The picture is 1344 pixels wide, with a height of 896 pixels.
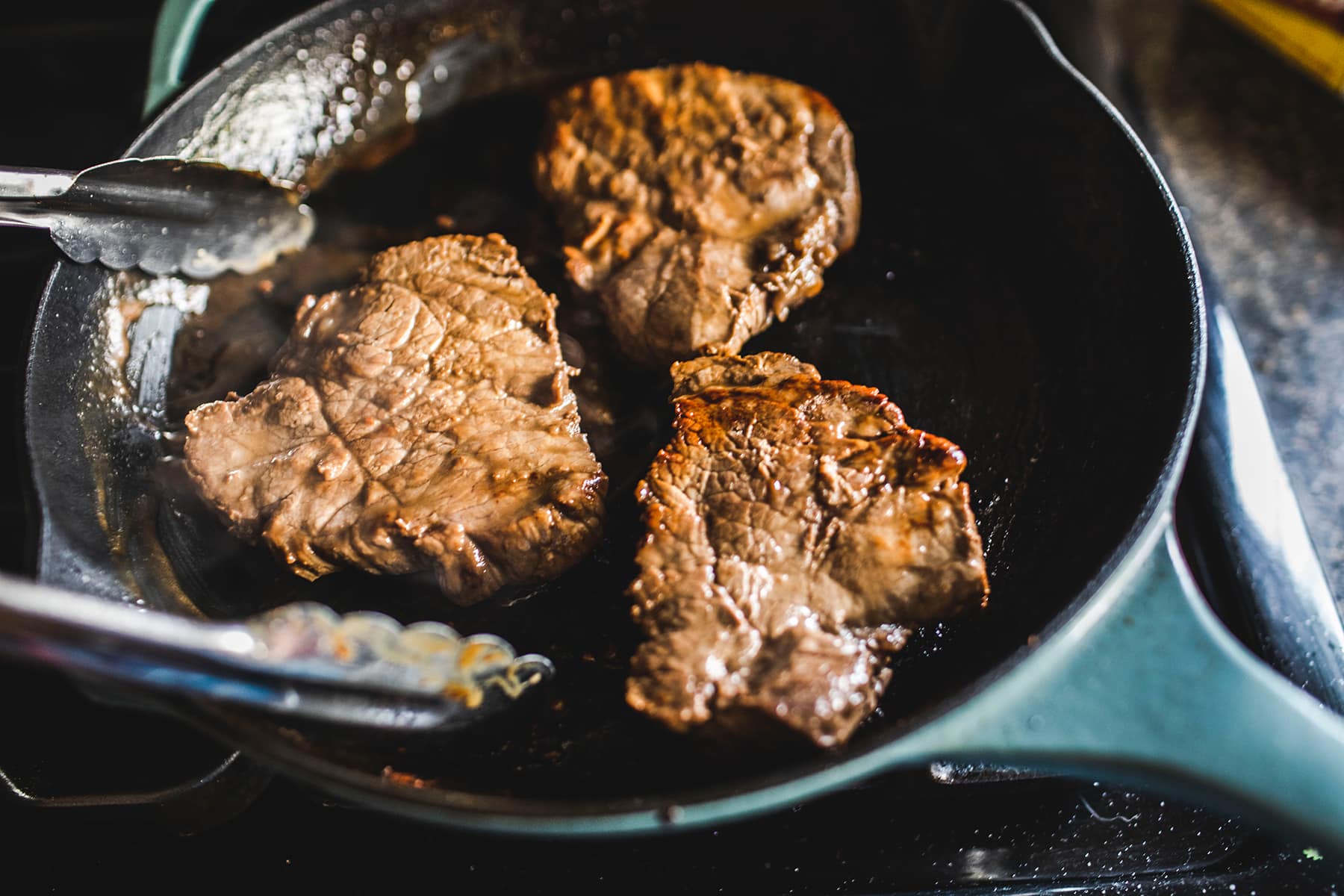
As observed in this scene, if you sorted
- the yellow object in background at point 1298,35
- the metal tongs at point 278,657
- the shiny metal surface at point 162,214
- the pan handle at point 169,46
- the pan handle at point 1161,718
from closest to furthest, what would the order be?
the metal tongs at point 278,657
the pan handle at point 1161,718
the shiny metal surface at point 162,214
the pan handle at point 169,46
the yellow object in background at point 1298,35

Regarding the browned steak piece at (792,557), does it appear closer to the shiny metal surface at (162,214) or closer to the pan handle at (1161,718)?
the pan handle at (1161,718)

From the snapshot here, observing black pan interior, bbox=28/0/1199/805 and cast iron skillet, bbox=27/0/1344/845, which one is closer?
cast iron skillet, bbox=27/0/1344/845

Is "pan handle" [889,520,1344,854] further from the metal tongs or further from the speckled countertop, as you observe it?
the speckled countertop

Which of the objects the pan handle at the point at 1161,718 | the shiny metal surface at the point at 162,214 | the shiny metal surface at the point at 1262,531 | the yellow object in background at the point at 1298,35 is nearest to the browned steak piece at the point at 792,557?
the pan handle at the point at 1161,718

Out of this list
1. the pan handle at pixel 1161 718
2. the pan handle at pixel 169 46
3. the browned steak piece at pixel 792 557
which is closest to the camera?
the pan handle at pixel 1161 718

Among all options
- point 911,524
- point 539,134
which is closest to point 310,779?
point 911,524

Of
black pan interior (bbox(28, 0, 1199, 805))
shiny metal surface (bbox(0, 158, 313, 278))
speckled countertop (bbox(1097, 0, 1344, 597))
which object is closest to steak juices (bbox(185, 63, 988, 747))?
black pan interior (bbox(28, 0, 1199, 805))
